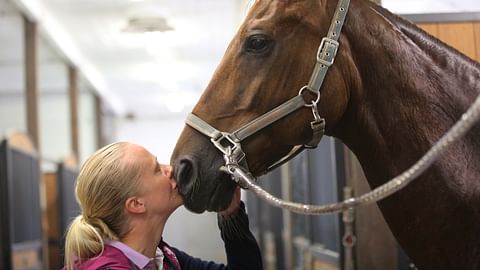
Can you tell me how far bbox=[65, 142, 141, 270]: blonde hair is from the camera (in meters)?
1.41

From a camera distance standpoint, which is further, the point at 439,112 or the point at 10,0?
the point at 10,0

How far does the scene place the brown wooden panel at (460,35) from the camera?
198 centimetres

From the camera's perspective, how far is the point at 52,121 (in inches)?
319

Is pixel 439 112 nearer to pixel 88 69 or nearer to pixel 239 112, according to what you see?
pixel 239 112

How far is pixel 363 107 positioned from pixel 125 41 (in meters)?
6.32

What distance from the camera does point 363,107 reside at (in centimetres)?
138

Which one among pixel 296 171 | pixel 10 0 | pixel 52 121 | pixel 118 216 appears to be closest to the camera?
pixel 118 216

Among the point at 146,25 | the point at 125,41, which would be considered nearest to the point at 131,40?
the point at 125,41

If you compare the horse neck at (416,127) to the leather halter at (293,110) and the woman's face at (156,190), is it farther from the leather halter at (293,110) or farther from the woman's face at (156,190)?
the woman's face at (156,190)

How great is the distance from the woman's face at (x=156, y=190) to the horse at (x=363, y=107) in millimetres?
82

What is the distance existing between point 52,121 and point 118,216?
6916mm

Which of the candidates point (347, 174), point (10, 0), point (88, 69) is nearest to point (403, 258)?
point (347, 174)

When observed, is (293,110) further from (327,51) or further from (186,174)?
(186,174)

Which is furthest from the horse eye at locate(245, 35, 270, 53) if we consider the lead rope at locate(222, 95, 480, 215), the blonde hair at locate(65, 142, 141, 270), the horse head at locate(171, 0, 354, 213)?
the blonde hair at locate(65, 142, 141, 270)
